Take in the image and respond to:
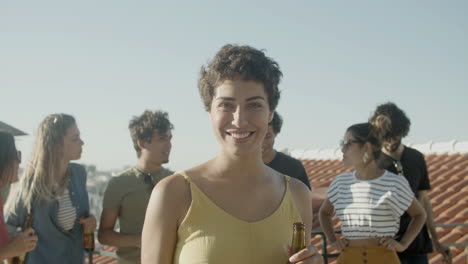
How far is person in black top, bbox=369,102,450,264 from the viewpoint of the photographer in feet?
12.6

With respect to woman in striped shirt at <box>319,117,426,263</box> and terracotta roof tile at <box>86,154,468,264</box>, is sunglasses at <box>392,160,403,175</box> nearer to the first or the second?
woman in striped shirt at <box>319,117,426,263</box>

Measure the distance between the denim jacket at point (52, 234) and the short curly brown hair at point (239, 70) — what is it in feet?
5.59

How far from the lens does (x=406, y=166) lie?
3896 millimetres

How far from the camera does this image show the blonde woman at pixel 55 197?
10.5 ft

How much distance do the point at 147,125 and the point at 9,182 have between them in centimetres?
115

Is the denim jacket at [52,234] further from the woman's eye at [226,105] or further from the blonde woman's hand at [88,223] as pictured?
the woman's eye at [226,105]

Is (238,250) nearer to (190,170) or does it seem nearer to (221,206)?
(221,206)

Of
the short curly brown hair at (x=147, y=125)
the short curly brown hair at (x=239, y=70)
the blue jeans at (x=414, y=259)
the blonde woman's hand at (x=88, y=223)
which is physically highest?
the short curly brown hair at (x=239, y=70)

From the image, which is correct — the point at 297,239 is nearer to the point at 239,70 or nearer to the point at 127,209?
the point at 239,70

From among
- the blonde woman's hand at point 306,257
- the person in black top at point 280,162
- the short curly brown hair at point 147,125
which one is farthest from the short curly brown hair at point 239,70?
the person in black top at point 280,162

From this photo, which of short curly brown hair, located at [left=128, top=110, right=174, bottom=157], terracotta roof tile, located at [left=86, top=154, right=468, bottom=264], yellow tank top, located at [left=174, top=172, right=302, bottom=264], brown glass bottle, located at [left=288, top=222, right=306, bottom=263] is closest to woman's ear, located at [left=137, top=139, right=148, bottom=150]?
Answer: short curly brown hair, located at [left=128, top=110, right=174, bottom=157]

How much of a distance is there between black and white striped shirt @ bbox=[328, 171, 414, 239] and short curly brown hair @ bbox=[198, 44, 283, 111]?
1761 mm

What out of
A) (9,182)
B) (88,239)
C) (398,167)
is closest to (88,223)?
(88,239)

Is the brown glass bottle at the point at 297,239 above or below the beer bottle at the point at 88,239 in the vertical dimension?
above
